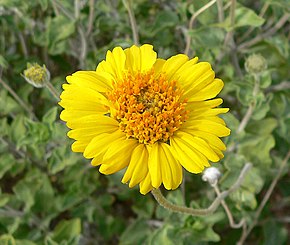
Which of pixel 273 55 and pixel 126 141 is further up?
pixel 126 141

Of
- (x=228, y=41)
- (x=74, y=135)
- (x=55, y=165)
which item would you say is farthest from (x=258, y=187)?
(x=74, y=135)

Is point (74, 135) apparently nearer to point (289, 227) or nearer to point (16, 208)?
point (16, 208)

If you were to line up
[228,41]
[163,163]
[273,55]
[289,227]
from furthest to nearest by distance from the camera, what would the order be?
1. [289,227]
2. [273,55]
3. [228,41]
4. [163,163]

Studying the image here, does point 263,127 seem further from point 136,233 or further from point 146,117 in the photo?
point 146,117

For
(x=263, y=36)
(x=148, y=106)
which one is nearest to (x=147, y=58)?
(x=148, y=106)

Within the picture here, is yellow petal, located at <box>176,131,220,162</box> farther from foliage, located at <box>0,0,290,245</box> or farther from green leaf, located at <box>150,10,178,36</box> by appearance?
green leaf, located at <box>150,10,178,36</box>

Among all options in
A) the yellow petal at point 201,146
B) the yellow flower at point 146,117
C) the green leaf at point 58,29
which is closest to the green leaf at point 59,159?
→ the green leaf at point 58,29

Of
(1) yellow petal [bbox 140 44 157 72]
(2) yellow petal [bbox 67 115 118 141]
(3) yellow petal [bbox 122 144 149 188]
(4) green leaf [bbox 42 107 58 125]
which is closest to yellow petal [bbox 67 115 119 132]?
(2) yellow petal [bbox 67 115 118 141]
